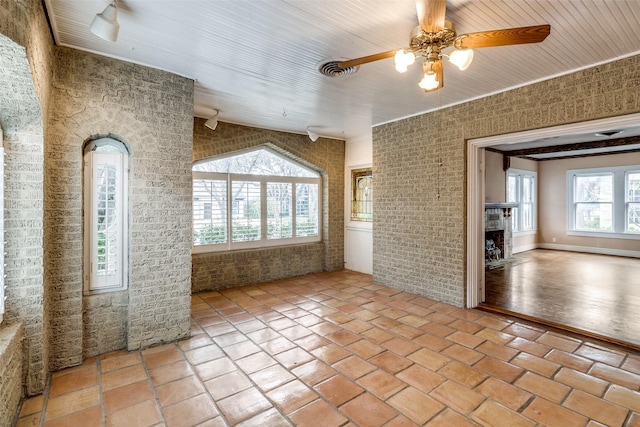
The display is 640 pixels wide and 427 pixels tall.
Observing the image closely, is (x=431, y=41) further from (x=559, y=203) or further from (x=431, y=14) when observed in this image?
(x=559, y=203)

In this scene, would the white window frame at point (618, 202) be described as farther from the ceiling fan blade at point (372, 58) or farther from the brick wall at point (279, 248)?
the ceiling fan blade at point (372, 58)

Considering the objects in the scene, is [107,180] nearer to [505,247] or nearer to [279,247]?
[279,247]

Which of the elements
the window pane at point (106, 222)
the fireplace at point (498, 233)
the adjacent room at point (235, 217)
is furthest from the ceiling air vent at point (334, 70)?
the fireplace at point (498, 233)

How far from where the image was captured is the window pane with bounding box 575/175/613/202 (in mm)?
7918

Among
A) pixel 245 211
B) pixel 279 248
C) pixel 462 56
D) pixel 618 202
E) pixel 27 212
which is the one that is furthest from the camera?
pixel 618 202

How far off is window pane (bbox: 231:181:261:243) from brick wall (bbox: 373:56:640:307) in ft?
6.64

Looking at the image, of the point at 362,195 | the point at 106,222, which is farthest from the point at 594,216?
the point at 106,222

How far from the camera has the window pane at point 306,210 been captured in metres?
5.95

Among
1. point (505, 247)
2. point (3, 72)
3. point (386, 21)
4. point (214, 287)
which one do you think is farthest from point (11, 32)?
point (505, 247)

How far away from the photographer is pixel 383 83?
11.2ft

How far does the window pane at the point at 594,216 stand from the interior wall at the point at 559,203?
28 centimetres

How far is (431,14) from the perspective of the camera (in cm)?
180

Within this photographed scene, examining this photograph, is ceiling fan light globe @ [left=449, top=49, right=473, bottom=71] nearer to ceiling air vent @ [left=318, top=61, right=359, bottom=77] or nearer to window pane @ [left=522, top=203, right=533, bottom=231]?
ceiling air vent @ [left=318, top=61, right=359, bottom=77]

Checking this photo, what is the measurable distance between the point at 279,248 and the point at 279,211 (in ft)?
2.18
